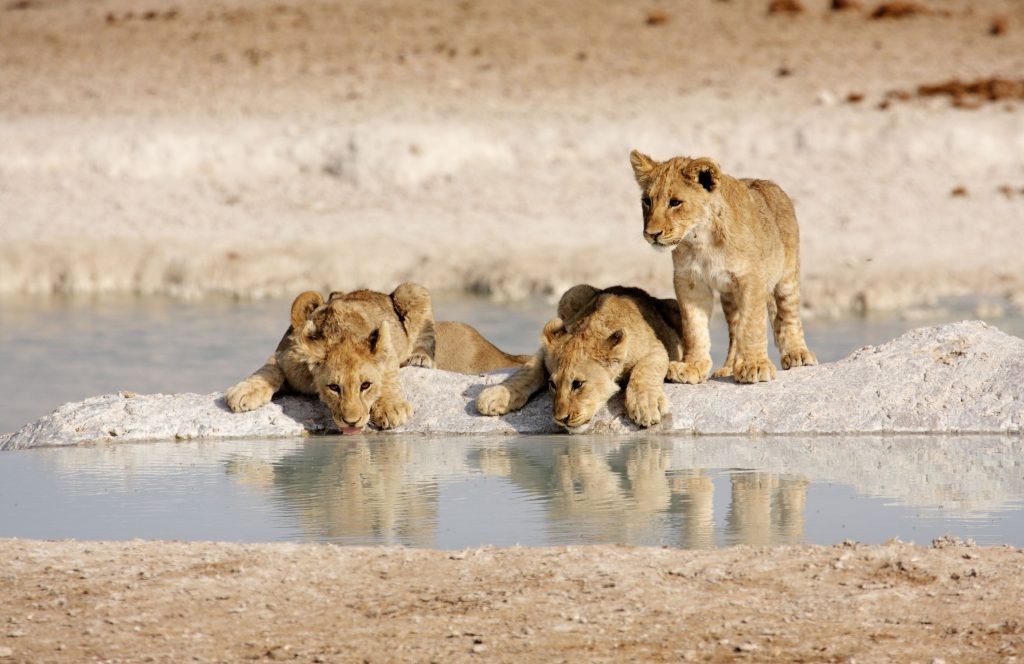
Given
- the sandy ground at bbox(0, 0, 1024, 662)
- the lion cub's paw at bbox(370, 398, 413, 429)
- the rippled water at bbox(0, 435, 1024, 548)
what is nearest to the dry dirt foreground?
the sandy ground at bbox(0, 0, 1024, 662)

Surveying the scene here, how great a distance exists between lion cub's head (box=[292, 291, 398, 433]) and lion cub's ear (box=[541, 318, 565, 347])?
853 mm

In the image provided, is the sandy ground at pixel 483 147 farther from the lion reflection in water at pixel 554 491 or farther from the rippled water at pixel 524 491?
the lion reflection in water at pixel 554 491

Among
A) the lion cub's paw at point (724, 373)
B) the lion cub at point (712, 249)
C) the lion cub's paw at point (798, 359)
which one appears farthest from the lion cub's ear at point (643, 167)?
the lion cub's paw at point (798, 359)

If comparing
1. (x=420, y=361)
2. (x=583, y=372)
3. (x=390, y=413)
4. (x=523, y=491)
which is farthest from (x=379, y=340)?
(x=523, y=491)

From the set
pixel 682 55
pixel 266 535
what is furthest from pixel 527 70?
pixel 266 535

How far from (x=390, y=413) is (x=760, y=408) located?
203 centimetres

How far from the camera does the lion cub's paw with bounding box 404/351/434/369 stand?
10750 millimetres

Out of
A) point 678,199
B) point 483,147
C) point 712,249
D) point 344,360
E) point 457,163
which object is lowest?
point 344,360

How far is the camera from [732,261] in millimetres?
9438

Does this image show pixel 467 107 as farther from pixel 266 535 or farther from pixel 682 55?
pixel 266 535

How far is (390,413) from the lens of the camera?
9.54 meters

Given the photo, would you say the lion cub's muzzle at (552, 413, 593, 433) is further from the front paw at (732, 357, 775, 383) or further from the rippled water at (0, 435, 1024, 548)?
the front paw at (732, 357, 775, 383)

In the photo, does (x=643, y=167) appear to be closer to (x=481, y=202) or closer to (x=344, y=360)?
(x=344, y=360)

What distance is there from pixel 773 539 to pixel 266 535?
6.79 ft
